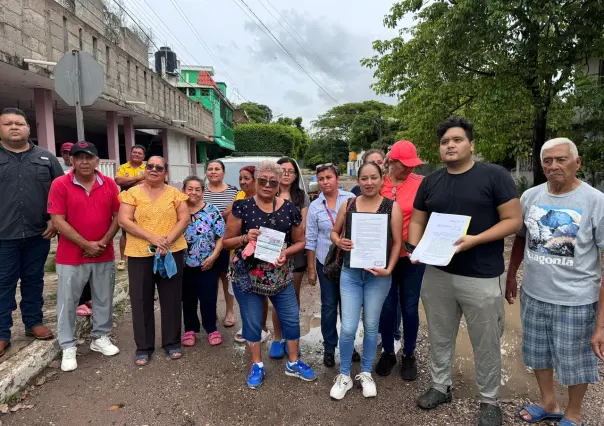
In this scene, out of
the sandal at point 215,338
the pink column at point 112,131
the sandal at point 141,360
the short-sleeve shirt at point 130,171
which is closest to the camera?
the sandal at point 141,360

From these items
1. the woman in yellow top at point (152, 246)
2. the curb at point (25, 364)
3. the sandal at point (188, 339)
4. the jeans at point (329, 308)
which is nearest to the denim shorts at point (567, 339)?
the jeans at point (329, 308)

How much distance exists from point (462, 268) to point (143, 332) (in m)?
2.76

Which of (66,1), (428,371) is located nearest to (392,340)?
(428,371)

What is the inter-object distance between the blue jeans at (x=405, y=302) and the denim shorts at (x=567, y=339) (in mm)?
896

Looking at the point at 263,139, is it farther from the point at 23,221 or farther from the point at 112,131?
the point at 23,221

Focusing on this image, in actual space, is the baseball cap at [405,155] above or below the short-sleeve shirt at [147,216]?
above

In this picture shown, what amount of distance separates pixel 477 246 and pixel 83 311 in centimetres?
393

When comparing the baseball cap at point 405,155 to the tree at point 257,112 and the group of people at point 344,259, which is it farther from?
the tree at point 257,112

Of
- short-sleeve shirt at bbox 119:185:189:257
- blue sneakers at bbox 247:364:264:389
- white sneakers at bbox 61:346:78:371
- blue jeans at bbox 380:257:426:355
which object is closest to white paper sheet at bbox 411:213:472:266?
blue jeans at bbox 380:257:426:355

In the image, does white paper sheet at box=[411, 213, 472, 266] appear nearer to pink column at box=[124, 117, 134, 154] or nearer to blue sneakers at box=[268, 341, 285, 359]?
blue sneakers at box=[268, 341, 285, 359]

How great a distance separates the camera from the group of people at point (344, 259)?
2.54m

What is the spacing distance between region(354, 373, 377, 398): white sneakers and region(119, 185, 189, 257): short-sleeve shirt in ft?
6.33

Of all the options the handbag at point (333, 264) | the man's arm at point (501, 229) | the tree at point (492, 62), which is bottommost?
the handbag at point (333, 264)

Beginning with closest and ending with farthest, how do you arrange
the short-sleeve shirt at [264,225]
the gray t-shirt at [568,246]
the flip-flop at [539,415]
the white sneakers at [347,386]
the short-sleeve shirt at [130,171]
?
1. the gray t-shirt at [568,246]
2. the flip-flop at [539,415]
3. the white sneakers at [347,386]
4. the short-sleeve shirt at [264,225]
5. the short-sleeve shirt at [130,171]
